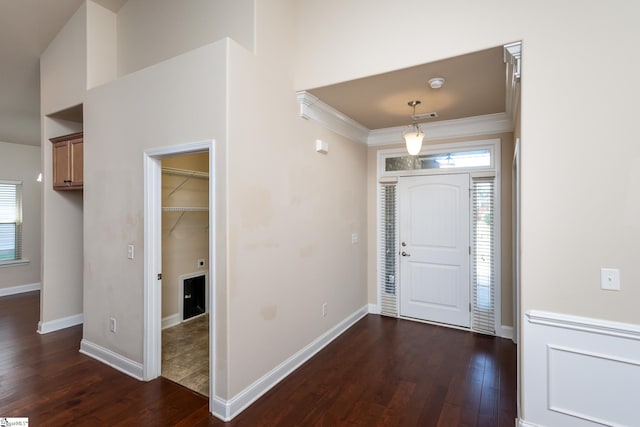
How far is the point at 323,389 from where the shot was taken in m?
2.65

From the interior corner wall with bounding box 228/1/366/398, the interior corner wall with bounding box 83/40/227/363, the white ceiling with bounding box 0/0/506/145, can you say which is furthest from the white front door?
the interior corner wall with bounding box 83/40/227/363

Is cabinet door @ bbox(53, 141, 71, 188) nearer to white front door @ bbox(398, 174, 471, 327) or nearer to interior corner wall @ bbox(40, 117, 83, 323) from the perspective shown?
interior corner wall @ bbox(40, 117, 83, 323)

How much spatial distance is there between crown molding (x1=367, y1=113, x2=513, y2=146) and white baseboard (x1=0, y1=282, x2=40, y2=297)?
677cm

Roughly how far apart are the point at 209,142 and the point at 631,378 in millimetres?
3041

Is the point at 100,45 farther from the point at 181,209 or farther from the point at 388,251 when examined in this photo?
the point at 388,251

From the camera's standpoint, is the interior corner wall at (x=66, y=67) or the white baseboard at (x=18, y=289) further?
the white baseboard at (x=18, y=289)

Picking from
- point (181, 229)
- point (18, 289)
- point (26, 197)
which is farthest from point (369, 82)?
point (18, 289)

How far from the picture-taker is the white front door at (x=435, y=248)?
4.02 m

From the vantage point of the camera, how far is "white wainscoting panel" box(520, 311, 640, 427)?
1.80m

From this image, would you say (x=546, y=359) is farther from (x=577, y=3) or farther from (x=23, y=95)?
(x=23, y=95)

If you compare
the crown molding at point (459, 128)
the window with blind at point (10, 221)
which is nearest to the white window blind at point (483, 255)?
the crown molding at point (459, 128)

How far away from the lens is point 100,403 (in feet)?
8.05

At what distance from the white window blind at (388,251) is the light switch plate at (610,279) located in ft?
8.76

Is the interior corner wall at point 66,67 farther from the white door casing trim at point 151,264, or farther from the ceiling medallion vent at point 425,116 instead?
the ceiling medallion vent at point 425,116
